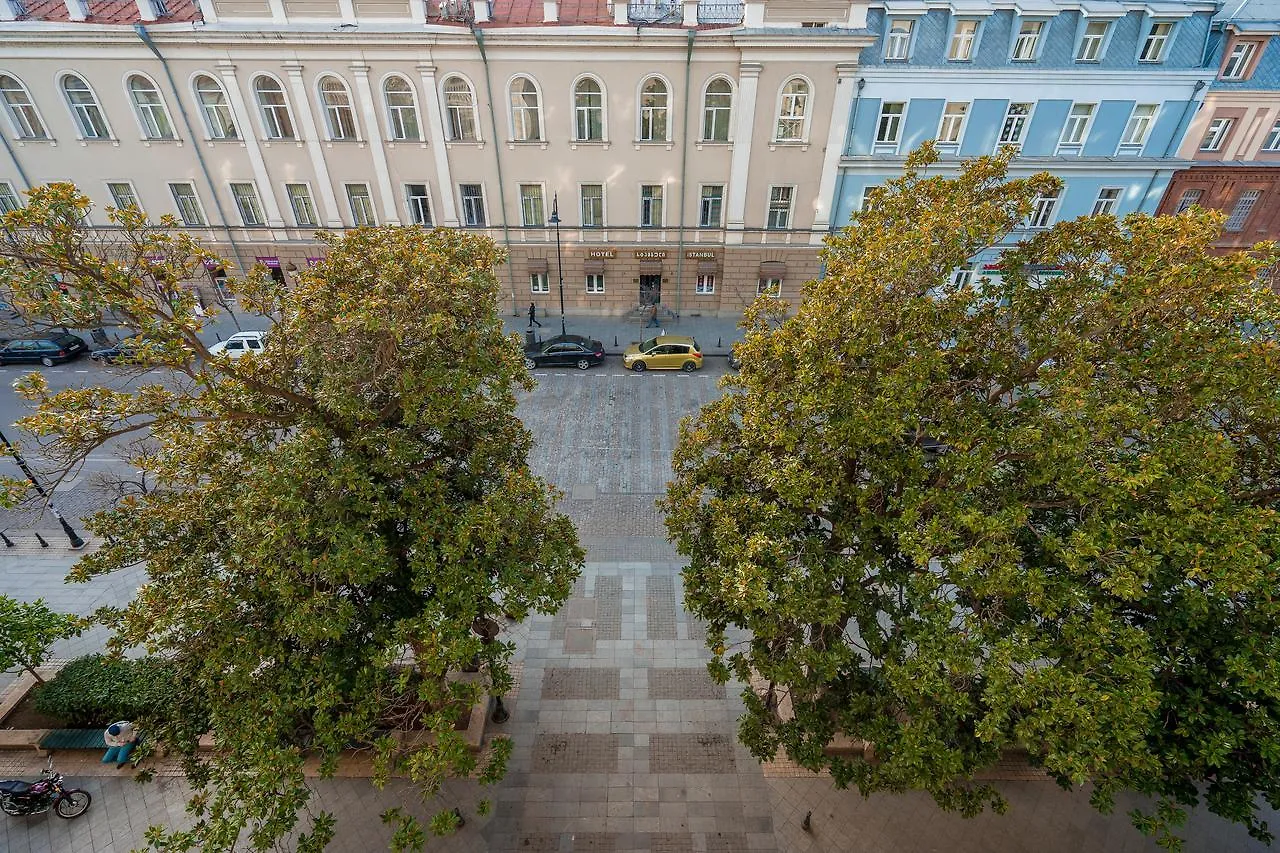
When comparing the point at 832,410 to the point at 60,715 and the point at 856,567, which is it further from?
the point at 60,715

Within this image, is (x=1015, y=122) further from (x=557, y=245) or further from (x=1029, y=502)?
(x=1029, y=502)

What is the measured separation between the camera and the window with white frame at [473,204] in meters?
32.0

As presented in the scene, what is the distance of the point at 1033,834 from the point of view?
42.4 feet

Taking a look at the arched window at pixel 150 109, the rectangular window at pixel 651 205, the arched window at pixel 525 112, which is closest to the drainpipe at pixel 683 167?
the rectangular window at pixel 651 205

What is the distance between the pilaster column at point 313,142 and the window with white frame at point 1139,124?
1587 inches

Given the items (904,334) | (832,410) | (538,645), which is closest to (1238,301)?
(904,334)

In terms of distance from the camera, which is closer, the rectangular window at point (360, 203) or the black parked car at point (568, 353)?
the black parked car at point (568, 353)

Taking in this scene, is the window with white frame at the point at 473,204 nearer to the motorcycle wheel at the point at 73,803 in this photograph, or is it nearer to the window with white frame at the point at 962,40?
the window with white frame at the point at 962,40

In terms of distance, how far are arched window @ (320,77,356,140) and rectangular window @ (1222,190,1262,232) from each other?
46905 mm

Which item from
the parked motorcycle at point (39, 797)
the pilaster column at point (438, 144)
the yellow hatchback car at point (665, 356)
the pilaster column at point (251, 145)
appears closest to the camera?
the parked motorcycle at point (39, 797)

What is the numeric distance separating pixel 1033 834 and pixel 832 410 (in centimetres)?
1074

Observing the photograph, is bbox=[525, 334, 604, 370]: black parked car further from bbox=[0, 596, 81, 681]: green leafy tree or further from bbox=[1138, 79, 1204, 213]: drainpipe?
bbox=[1138, 79, 1204, 213]: drainpipe

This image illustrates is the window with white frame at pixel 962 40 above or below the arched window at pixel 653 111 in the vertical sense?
above

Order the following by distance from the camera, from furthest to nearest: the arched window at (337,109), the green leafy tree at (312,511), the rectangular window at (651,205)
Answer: the rectangular window at (651,205) < the arched window at (337,109) < the green leafy tree at (312,511)
